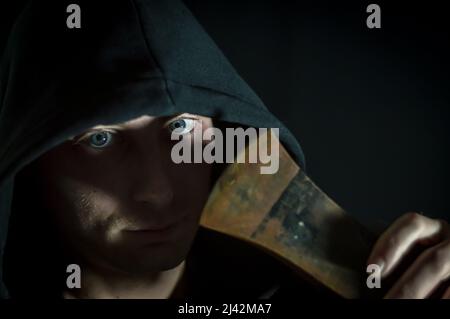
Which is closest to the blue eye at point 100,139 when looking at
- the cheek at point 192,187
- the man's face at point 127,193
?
the man's face at point 127,193

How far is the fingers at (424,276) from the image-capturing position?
76cm

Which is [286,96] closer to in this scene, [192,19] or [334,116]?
[334,116]

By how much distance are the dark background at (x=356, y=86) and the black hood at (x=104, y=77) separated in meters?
0.36

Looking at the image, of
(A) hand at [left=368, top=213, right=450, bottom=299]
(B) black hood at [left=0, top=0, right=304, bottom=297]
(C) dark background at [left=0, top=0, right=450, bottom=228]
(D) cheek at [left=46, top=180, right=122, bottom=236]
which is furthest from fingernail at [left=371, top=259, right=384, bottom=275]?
(C) dark background at [left=0, top=0, right=450, bottom=228]

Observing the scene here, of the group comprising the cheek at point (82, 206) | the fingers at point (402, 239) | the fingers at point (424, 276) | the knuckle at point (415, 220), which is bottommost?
the fingers at point (424, 276)

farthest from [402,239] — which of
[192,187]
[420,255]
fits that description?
[192,187]

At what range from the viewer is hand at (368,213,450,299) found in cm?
76

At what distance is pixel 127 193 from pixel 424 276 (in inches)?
17.2

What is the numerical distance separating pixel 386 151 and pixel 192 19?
61cm

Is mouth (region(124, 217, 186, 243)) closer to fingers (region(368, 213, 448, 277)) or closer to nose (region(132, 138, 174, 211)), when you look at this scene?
nose (region(132, 138, 174, 211))

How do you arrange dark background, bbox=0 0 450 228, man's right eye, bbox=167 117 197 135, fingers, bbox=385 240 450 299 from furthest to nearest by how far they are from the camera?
dark background, bbox=0 0 450 228
man's right eye, bbox=167 117 197 135
fingers, bbox=385 240 450 299

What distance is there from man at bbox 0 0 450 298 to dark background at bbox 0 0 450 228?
0.34 metres

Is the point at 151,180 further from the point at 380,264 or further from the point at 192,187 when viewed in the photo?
the point at 380,264

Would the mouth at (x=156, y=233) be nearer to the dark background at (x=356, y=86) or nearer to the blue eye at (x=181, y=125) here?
the blue eye at (x=181, y=125)
